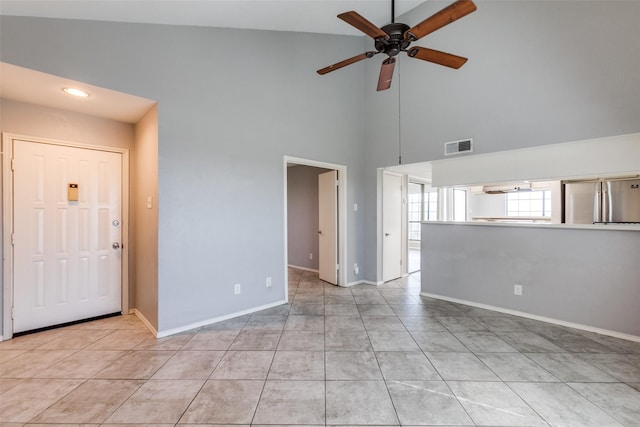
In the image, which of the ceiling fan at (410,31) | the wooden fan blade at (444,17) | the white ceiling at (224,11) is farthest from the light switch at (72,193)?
the wooden fan blade at (444,17)

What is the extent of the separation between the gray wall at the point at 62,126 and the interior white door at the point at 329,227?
298 cm

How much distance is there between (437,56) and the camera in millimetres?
2256

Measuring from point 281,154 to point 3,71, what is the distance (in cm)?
262

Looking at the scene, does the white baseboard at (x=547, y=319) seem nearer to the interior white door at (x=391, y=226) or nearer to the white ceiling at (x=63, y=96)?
the interior white door at (x=391, y=226)

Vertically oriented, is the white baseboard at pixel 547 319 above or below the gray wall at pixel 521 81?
below

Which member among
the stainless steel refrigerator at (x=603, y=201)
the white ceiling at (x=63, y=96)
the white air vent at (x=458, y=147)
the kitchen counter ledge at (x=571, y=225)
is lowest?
the kitchen counter ledge at (x=571, y=225)

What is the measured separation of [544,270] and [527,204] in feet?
9.55

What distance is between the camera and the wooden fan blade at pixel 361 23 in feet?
5.86

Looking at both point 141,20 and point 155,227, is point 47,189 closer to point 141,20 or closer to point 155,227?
point 155,227

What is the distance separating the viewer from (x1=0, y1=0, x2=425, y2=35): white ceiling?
86.0 inches

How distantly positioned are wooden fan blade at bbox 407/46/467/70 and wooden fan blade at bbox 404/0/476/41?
148 millimetres

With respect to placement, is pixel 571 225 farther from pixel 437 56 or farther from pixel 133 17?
pixel 133 17

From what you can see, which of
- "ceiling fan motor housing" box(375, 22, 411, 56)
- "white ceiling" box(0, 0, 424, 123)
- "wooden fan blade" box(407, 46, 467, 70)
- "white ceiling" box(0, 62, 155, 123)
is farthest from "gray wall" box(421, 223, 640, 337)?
"white ceiling" box(0, 62, 155, 123)

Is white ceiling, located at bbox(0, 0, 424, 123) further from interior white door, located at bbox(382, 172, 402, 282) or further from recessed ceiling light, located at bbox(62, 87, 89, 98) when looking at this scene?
interior white door, located at bbox(382, 172, 402, 282)
